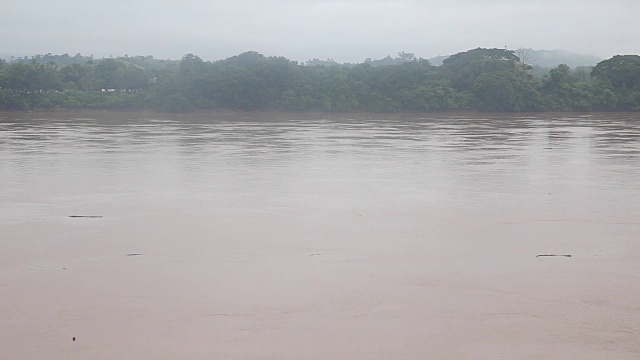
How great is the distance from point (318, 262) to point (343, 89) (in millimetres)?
34826

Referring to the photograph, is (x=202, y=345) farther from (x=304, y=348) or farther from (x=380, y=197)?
(x=380, y=197)

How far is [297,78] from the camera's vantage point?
4122 centimetres

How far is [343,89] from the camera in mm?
40625

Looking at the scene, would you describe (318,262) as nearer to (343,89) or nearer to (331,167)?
(331,167)

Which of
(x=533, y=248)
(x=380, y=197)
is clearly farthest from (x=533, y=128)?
(x=533, y=248)

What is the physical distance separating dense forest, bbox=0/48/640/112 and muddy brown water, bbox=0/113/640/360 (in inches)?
1056

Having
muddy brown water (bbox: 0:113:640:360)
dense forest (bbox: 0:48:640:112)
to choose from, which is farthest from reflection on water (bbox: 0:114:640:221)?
dense forest (bbox: 0:48:640:112)

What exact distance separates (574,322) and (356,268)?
1845 millimetres

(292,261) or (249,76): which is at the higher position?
(249,76)

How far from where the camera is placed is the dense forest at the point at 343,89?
3925 centimetres

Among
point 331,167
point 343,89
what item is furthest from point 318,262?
point 343,89

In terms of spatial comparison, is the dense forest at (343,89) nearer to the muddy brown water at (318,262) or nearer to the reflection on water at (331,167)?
the reflection on water at (331,167)

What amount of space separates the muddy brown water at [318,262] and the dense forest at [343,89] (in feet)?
88.0

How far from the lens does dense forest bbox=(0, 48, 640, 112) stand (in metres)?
39.2
